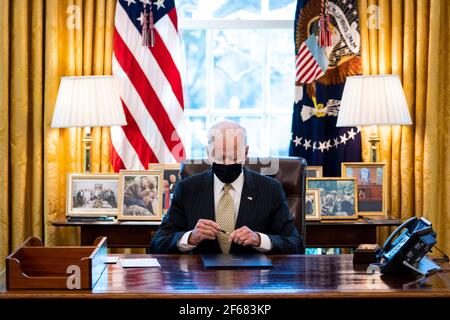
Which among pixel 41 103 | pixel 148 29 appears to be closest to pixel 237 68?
pixel 148 29

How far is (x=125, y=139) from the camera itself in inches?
172

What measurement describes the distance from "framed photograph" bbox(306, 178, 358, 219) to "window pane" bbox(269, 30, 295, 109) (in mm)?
765

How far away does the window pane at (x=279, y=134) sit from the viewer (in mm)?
4621

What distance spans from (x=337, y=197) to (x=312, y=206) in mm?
187

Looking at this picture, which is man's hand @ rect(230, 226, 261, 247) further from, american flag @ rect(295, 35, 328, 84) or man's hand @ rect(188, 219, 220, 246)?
american flag @ rect(295, 35, 328, 84)

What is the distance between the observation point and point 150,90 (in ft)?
14.5

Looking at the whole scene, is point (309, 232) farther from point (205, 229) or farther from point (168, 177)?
point (205, 229)

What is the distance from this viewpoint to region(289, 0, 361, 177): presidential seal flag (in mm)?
4371

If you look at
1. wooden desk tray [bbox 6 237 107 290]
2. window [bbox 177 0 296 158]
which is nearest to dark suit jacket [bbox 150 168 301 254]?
wooden desk tray [bbox 6 237 107 290]

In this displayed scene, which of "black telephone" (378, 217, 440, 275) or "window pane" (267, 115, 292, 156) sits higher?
"window pane" (267, 115, 292, 156)

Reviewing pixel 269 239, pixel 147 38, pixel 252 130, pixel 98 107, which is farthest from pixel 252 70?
pixel 269 239

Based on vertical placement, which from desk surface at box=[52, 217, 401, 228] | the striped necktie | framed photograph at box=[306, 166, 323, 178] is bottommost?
desk surface at box=[52, 217, 401, 228]

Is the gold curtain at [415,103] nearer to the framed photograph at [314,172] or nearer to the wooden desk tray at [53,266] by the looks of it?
the framed photograph at [314,172]

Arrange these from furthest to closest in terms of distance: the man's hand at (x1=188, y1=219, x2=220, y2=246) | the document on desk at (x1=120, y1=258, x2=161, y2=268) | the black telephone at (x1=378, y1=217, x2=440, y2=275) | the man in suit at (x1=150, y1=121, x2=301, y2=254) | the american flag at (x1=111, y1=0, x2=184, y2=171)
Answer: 1. the american flag at (x1=111, y1=0, x2=184, y2=171)
2. the man in suit at (x1=150, y1=121, x2=301, y2=254)
3. the man's hand at (x1=188, y1=219, x2=220, y2=246)
4. the document on desk at (x1=120, y1=258, x2=161, y2=268)
5. the black telephone at (x1=378, y1=217, x2=440, y2=275)
